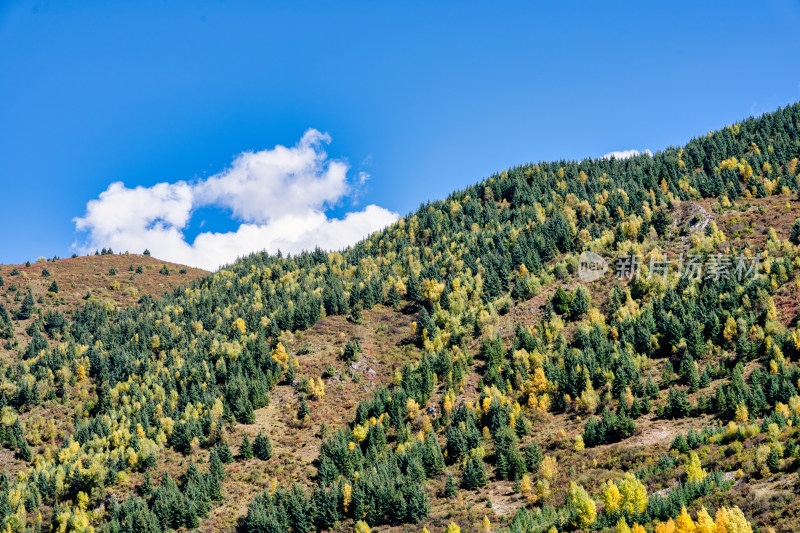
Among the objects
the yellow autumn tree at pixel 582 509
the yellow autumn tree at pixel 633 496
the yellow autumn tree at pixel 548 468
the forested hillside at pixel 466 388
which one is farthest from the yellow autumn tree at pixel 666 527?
the yellow autumn tree at pixel 548 468

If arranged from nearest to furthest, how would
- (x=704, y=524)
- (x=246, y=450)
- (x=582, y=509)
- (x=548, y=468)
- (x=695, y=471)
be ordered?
1. (x=704, y=524)
2. (x=582, y=509)
3. (x=695, y=471)
4. (x=548, y=468)
5. (x=246, y=450)

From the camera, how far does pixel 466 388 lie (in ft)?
398

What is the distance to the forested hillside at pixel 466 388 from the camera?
8381cm

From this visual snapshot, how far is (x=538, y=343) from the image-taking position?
12462 centimetres

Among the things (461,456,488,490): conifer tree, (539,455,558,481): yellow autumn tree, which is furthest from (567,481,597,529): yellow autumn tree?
(461,456,488,490): conifer tree

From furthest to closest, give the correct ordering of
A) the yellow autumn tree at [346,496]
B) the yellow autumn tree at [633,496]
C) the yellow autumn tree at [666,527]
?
the yellow autumn tree at [346,496] < the yellow autumn tree at [633,496] < the yellow autumn tree at [666,527]

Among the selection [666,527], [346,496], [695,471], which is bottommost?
[666,527]

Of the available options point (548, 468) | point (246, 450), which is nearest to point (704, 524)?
point (548, 468)

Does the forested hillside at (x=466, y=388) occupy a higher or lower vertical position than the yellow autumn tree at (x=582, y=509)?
higher

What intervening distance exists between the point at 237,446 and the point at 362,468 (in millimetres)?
26303

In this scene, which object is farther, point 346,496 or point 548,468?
point 346,496

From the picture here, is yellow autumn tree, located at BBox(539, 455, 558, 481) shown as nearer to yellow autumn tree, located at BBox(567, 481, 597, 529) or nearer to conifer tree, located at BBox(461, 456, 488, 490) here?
conifer tree, located at BBox(461, 456, 488, 490)

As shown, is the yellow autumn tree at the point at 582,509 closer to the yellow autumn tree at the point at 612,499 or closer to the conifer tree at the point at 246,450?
the yellow autumn tree at the point at 612,499

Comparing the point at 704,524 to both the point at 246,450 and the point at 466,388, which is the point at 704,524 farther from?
the point at 246,450
